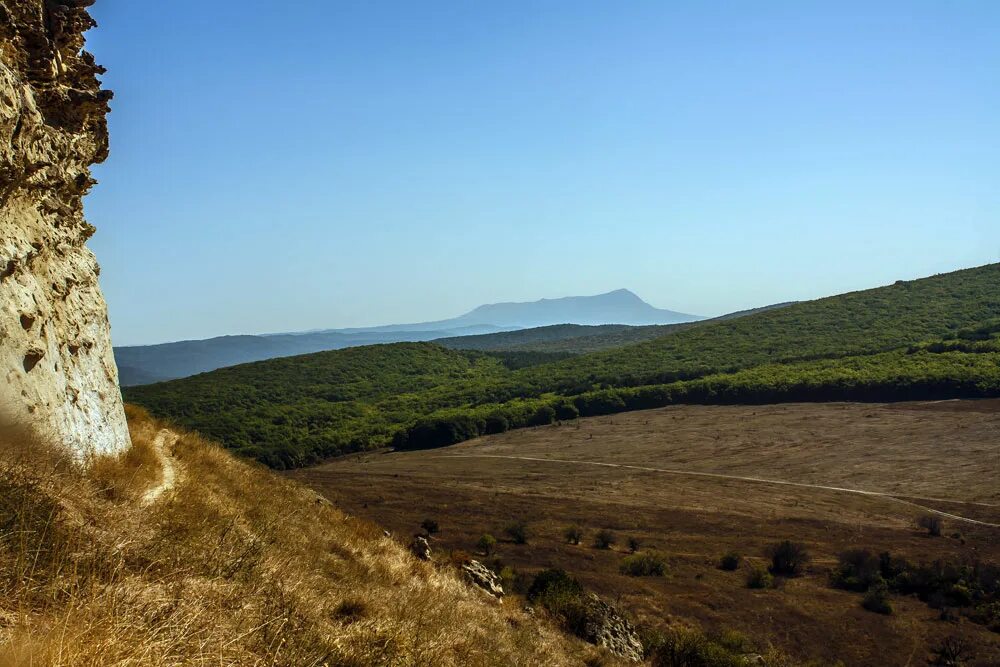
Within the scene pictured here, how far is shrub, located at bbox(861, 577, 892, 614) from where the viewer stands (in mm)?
17109

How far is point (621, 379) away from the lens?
60.2 m

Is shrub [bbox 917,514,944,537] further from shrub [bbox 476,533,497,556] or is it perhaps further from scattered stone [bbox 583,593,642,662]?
scattered stone [bbox 583,593,642,662]

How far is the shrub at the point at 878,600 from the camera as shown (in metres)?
17.1

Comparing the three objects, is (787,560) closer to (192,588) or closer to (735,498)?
(735,498)

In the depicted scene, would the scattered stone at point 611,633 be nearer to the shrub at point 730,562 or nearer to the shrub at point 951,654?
the shrub at point 951,654

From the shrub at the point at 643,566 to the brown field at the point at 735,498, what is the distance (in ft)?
1.26

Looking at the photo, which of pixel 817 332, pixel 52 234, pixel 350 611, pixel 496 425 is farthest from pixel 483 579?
pixel 817 332

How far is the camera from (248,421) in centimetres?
5644

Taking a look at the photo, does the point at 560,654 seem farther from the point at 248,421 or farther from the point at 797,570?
the point at 248,421

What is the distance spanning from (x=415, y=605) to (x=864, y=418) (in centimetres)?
4017

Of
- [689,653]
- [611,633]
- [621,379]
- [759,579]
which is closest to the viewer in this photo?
[611,633]

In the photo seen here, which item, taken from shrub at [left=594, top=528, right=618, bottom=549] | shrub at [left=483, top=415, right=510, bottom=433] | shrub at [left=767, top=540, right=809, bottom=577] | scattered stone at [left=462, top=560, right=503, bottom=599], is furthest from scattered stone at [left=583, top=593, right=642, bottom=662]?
shrub at [left=483, top=415, right=510, bottom=433]

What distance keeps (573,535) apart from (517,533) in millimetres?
2096

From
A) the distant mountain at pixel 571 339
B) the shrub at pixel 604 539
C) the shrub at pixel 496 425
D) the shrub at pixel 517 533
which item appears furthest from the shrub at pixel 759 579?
the distant mountain at pixel 571 339
